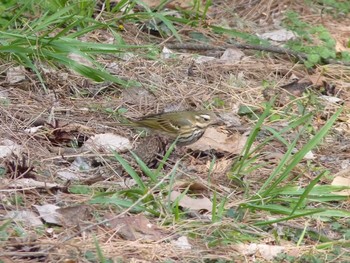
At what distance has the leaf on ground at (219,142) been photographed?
263 inches

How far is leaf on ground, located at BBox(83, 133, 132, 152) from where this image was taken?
6348 millimetres

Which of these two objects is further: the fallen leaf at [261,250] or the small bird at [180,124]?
the small bird at [180,124]

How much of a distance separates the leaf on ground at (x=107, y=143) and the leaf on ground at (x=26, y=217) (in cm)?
125

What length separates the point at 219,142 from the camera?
6.80 metres

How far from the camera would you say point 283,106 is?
7.62 metres

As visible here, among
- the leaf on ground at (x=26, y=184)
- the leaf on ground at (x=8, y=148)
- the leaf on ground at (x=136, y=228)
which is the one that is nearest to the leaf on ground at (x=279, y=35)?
the leaf on ground at (x=8, y=148)

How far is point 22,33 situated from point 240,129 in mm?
1741

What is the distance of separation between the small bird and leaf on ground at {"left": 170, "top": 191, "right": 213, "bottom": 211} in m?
0.98

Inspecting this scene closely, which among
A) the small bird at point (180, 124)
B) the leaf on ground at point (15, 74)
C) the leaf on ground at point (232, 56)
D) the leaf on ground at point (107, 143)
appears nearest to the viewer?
the leaf on ground at point (107, 143)

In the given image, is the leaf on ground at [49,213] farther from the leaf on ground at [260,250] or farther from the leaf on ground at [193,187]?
the leaf on ground at [260,250]

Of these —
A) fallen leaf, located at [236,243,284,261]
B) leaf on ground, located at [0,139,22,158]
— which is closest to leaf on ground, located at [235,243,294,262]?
fallen leaf, located at [236,243,284,261]

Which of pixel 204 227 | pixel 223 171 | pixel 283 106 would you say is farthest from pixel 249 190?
pixel 283 106

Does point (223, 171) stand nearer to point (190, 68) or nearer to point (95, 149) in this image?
point (95, 149)

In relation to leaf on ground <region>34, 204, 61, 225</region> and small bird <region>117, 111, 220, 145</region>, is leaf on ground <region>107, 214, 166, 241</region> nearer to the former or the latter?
leaf on ground <region>34, 204, 61, 225</region>
